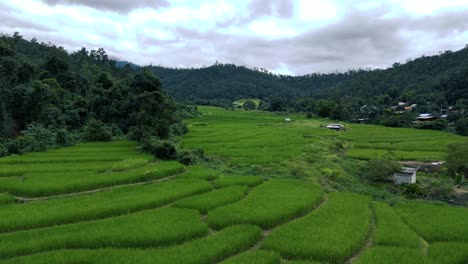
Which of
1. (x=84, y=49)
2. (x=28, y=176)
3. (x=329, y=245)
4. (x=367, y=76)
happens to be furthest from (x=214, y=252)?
(x=367, y=76)

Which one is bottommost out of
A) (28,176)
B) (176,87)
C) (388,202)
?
(388,202)

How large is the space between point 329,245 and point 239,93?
414 ft

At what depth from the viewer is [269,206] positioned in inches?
473

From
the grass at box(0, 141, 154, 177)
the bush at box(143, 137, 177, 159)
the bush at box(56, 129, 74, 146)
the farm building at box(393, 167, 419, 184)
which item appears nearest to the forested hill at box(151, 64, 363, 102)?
the bush at box(56, 129, 74, 146)

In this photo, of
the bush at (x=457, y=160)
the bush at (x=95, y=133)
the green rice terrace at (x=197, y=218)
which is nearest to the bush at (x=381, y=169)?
the green rice terrace at (x=197, y=218)

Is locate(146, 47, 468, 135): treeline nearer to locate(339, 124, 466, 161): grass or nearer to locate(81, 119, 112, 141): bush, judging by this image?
locate(339, 124, 466, 161): grass

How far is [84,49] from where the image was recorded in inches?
2859

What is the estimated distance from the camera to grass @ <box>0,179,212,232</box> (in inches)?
394

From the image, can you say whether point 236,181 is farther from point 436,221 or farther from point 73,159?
point 73,159

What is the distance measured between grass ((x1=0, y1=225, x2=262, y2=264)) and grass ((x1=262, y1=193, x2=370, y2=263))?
946 millimetres

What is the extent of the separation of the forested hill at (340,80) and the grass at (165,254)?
250 ft

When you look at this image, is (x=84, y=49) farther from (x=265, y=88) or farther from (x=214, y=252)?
(x=265, y=88)

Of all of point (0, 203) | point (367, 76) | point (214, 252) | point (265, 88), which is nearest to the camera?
point (214, 252)

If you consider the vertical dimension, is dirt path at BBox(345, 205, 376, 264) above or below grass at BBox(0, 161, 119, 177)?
below
